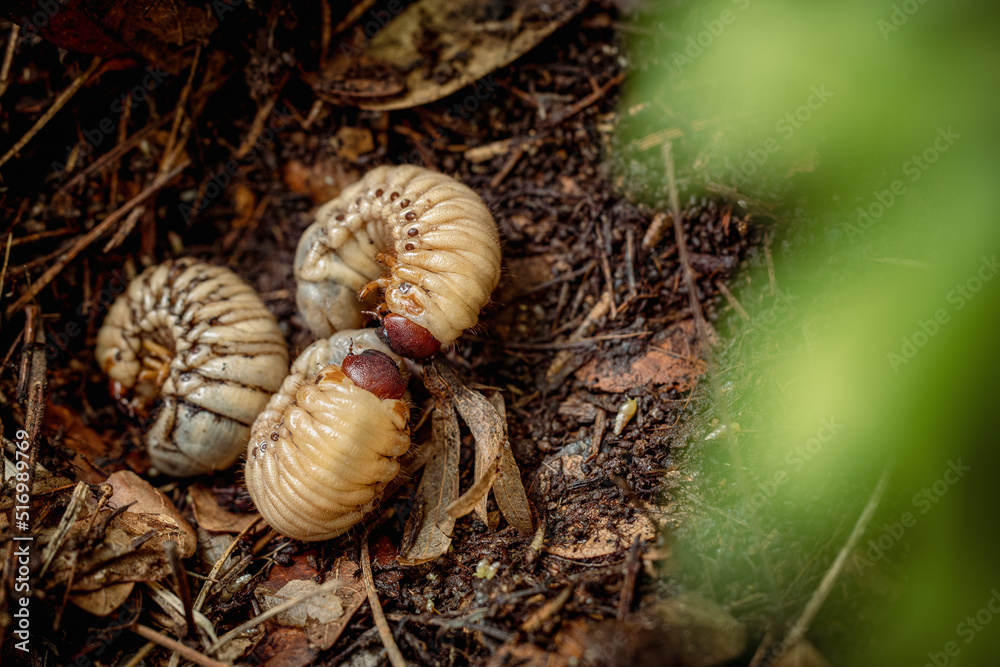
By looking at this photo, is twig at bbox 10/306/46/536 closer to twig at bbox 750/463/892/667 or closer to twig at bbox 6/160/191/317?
twig at bbox 6/160/191/317

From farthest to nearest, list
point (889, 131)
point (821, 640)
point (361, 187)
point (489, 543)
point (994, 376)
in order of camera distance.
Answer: point (361, 187) → point (489, 543) → point (889, 131) → point (821, 640) → point (994, 376)

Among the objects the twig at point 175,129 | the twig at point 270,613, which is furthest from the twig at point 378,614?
the twig at point 175,129

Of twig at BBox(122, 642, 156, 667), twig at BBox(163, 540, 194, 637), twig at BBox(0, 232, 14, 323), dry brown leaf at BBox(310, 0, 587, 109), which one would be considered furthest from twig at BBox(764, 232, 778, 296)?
twig at BBox(0, 232, 14, 323)

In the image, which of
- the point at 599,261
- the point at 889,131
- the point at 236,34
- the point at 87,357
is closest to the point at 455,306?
the point at 599,261

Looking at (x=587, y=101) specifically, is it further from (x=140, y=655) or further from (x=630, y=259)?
(x=140, y=655)

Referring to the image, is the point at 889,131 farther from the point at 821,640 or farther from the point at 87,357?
the point at 87,357

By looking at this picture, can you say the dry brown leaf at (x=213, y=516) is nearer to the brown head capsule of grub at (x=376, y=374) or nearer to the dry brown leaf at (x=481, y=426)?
the brown head capsule of grub at (x=376, y=374)
